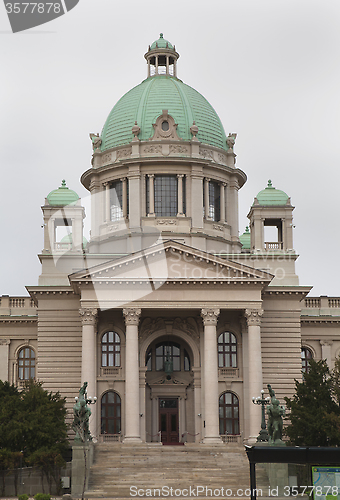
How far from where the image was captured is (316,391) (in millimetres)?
51938

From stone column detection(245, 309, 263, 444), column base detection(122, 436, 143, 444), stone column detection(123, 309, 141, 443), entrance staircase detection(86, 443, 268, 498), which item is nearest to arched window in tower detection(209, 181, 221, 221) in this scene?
stone column detection(245, 309, 263, 444)

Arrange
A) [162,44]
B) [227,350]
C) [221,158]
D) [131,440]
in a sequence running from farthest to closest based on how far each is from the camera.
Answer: [162,44] → [221,158] → [227,350] → [131,440]

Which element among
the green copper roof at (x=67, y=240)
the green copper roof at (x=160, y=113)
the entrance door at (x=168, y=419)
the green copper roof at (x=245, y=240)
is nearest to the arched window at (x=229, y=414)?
the entrance door at (x=168, y=419)

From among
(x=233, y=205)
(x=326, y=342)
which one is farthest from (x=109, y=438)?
(x=233, y=205)

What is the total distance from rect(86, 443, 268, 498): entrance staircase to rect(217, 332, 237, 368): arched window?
7519mm

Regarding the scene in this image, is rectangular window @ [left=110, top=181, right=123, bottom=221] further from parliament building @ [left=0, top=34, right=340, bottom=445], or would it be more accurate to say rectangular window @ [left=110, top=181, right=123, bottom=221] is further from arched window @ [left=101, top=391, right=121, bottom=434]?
arched window @ [left=101, top=391, right=121, bottom=434]

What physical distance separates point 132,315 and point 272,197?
634 inches

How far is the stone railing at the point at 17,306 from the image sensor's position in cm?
6888

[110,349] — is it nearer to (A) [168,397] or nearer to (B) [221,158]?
(A) [168,397]

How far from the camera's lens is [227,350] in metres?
61.2

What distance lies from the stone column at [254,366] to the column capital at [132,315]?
24.4ft

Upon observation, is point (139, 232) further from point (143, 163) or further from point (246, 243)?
point (246, 243)

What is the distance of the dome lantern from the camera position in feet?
247

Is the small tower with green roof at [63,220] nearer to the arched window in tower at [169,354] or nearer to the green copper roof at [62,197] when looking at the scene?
the green copper roof at [62,197]
